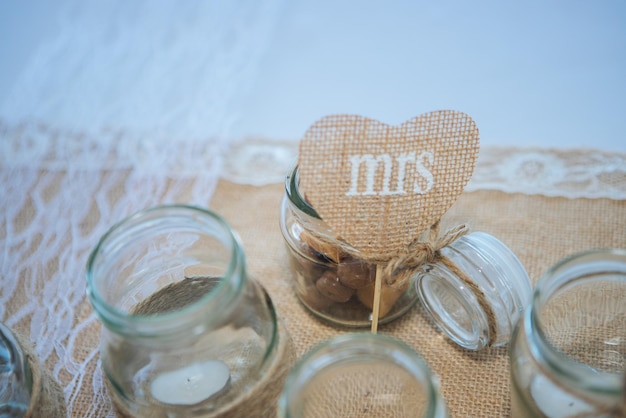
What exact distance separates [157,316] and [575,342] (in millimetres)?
385

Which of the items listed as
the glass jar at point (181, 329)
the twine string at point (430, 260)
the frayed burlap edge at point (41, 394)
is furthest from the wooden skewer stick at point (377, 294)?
the frayed burlap edge at point (41, 394)

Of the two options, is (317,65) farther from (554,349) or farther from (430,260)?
(554,349)

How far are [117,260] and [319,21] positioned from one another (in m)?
0.71

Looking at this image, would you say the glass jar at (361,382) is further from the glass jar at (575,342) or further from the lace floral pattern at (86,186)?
the lace floral pattern at (86,186)

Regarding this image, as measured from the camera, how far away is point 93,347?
71 centimetres

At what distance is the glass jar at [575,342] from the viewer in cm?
45

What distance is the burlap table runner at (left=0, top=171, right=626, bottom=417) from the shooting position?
662 millimetres

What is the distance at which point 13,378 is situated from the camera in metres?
0.56

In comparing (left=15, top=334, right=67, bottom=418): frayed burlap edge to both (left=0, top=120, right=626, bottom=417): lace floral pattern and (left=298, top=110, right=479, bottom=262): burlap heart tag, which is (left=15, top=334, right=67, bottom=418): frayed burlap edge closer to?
(left=0, top=120, right=626, bottom=417): lace floral pattern

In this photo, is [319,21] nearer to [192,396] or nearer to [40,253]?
[40,253]

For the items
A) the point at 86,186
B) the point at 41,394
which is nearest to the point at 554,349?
the point at 41,394

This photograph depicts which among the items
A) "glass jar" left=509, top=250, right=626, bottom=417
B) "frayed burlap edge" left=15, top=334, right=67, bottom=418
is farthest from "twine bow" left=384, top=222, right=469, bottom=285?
"frayed burlap edge" left=15, top=334, right=67, bottom=418

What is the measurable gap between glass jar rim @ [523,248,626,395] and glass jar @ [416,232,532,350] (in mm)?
85

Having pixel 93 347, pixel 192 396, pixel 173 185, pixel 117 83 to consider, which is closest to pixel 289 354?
pixel 192 396
